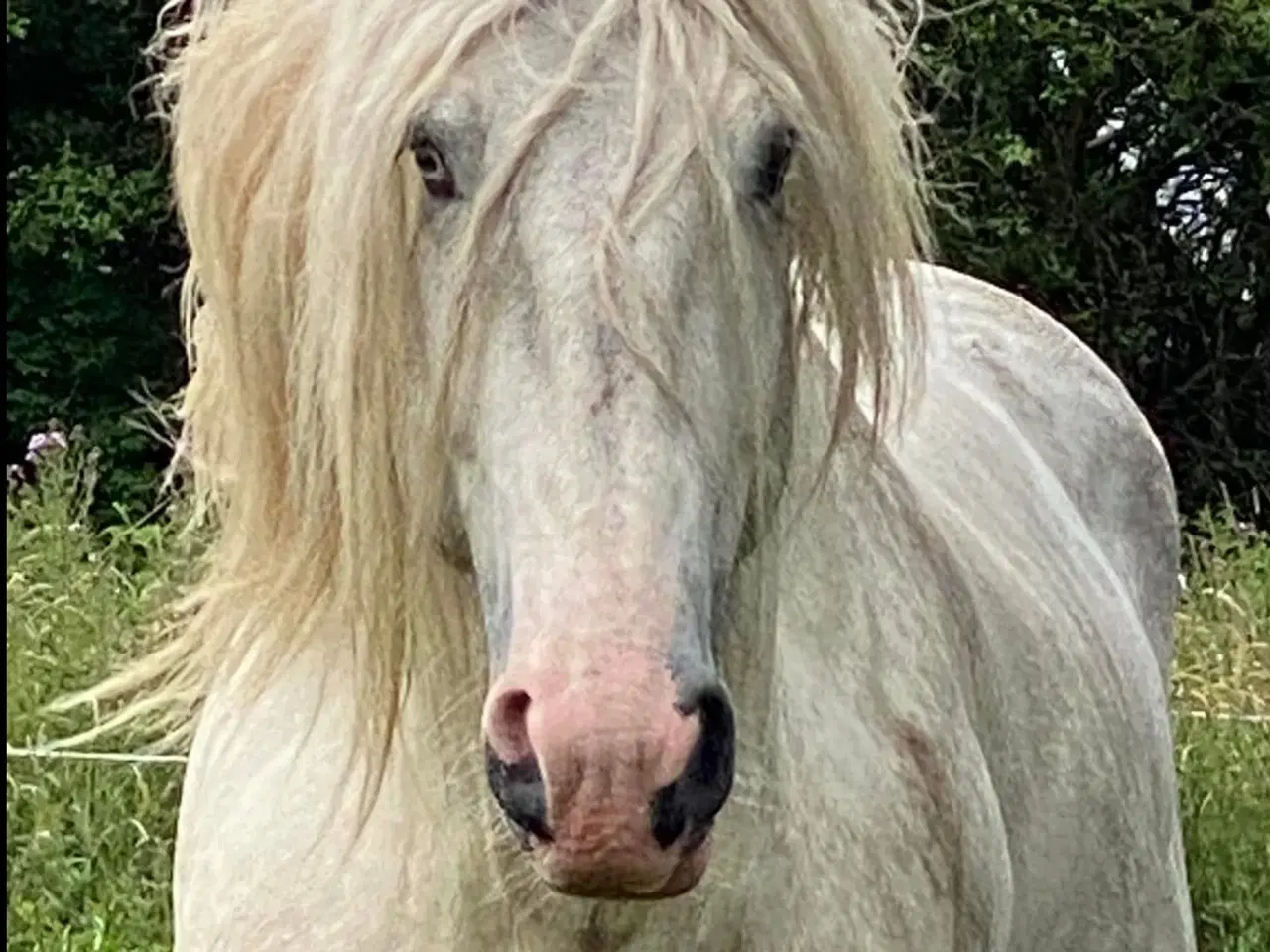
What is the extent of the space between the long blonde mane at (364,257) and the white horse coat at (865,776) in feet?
0.21

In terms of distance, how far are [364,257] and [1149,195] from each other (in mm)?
10530

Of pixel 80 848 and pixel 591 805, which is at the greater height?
pixel 591 805

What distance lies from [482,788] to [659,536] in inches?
13.7

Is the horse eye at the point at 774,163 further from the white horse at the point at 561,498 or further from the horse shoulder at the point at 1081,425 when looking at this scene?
the horse shoulder at the point at 1081,425

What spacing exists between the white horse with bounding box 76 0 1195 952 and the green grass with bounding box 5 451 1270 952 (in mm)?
1682

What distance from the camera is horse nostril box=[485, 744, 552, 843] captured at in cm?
140

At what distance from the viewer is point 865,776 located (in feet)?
6.16

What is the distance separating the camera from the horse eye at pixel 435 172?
61.3 inches


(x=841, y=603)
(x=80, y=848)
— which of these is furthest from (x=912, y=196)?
(x=80, y=848)

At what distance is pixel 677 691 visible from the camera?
137 cm

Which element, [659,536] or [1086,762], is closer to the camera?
[659,536]

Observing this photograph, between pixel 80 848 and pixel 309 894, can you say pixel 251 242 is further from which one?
pixel 80 848

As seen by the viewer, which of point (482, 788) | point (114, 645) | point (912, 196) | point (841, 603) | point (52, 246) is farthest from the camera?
point (52, 246)

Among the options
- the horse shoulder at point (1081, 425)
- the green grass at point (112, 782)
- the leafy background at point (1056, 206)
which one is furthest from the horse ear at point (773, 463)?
the leafy background at point (1056, 206)
